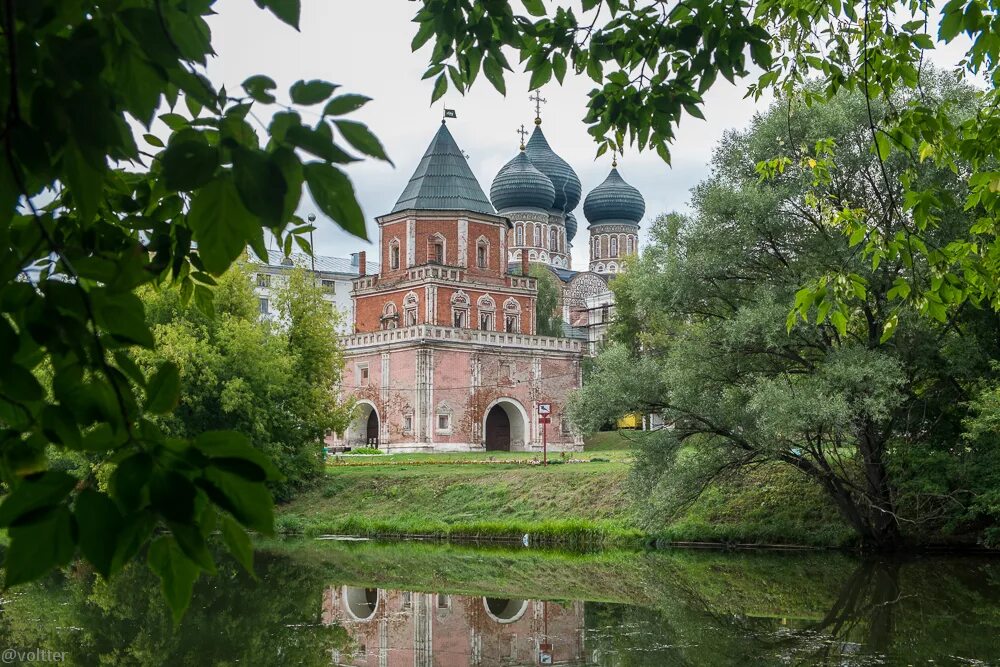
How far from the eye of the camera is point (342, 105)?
5.49 feet

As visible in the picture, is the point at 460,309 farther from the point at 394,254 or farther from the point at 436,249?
the point at 394,254

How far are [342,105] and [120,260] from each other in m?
0.43

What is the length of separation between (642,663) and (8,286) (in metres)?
6.67

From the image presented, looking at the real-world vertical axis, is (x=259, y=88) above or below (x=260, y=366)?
below

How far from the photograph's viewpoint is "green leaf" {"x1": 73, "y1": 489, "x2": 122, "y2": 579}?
1501mm

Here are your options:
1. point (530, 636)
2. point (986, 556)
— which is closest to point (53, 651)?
point (530, 636)

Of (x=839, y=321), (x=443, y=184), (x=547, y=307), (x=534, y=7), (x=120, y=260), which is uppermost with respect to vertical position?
(x=443, y=184)

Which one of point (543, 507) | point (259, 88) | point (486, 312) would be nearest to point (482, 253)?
point (486, 312)

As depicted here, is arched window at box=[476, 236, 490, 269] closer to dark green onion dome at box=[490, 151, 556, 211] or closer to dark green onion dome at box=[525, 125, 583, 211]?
dark green onion dome at box=[490, 151, 556, 211]

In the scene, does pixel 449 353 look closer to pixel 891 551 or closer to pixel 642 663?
pixel 891 551

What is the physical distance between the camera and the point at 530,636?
8992 millimetres

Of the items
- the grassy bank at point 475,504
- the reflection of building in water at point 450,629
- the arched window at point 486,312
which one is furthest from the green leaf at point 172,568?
the arched window at point 486,312

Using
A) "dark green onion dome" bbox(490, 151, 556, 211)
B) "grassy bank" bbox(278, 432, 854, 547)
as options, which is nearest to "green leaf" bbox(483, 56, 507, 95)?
"grassy bank" bbox(278, 432, 854, 547)

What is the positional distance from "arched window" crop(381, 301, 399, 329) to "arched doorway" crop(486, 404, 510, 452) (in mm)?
4340
